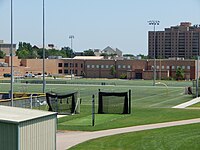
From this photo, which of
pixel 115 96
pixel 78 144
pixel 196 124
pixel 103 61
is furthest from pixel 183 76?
pixel 78 144

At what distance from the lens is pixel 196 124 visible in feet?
102

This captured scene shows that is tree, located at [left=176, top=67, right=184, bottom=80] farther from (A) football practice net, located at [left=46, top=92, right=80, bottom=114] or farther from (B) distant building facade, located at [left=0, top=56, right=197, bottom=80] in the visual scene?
(A) football practice net, located at [left=46, top=92, right=80, bottom=114]

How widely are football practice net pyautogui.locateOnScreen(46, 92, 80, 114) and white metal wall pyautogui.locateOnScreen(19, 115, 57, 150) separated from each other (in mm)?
20393

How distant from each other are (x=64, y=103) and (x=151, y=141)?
685 inches

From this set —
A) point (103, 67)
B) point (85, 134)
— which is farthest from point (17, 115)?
point (103, 67)

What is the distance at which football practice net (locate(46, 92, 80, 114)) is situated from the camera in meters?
39.7

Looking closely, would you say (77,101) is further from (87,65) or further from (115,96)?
(87,65)

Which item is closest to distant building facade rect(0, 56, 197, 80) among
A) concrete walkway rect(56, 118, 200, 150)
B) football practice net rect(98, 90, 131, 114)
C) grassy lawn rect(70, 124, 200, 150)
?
football practice net rect(98, 90, 131, 114)

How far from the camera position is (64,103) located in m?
40.8

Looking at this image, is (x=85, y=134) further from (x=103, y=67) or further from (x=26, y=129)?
(x=103, y=67)

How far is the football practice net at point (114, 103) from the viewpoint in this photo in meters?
39.6

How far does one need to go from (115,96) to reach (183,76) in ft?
325

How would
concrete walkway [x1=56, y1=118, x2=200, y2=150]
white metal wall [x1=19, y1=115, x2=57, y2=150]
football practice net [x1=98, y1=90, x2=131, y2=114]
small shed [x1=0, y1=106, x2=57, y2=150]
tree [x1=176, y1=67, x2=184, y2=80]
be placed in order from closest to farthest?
small shed [x1=0, y1=106, x2=57, y2=150] → white metal wall [x1=19, y1=115, x2=57, y2=150] → concrete walkway [x1=56, y1=118, x2=200, y2=150] → football practice net [x1=98, y1=90, x2=131, y2=114] → tree [x1=176, y1=67, x2=184, y2=80]

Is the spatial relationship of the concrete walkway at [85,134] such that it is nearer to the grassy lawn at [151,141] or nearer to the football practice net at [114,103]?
the grassy lawn at [151,141]
